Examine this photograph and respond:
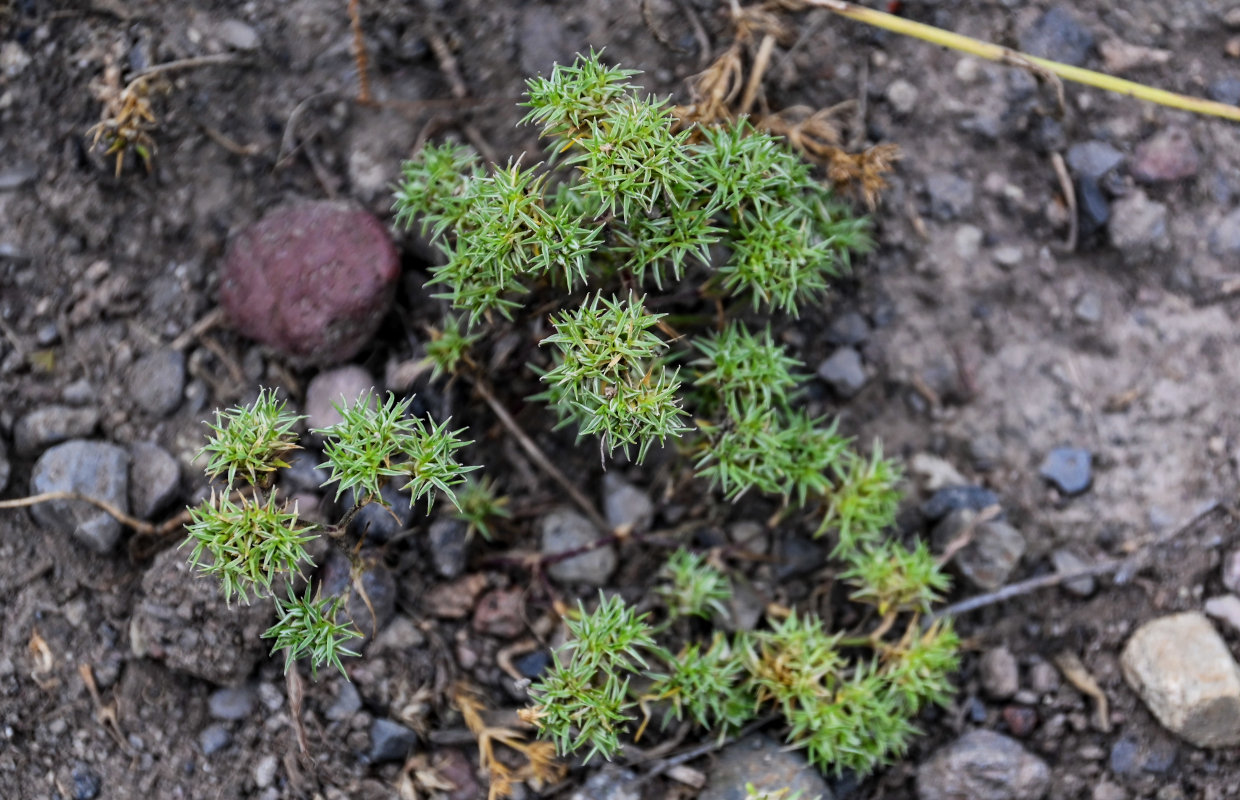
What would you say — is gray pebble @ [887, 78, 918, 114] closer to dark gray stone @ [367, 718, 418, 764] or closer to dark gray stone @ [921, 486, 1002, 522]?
dark gray stone @ [921, 486, 1002, 522]

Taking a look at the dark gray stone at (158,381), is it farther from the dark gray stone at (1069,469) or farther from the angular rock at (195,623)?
the dark gray stone at (1069,469)

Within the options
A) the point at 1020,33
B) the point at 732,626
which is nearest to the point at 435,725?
the point at 732,626

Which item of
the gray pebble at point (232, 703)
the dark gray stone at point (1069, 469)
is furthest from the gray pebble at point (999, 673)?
the gray pebble at point (232, 703)

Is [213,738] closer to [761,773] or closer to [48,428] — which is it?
[48,428]

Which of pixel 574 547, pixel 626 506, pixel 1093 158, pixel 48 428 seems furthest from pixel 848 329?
pixel 48 428

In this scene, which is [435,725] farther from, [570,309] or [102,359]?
[102,359]
